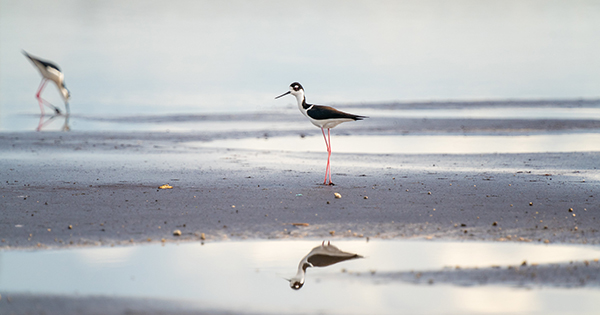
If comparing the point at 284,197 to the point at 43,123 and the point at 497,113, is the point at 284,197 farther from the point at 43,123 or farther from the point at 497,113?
the point at 497,113

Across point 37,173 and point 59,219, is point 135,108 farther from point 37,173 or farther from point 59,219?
point 59,219

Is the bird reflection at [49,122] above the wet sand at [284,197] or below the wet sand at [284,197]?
above

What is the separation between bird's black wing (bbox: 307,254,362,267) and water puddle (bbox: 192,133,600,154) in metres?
8.61

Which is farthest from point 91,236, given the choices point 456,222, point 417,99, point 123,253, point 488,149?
point 417,99

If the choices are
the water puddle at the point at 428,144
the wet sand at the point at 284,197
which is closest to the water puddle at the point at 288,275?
the wet sand at the point at 284,197

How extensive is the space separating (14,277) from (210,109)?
64.7 ft

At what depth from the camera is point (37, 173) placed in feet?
34.9

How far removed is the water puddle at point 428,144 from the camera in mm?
14766

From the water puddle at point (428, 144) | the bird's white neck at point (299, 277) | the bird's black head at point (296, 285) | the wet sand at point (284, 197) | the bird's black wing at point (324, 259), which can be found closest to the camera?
the bird's black head at point (296, 285)

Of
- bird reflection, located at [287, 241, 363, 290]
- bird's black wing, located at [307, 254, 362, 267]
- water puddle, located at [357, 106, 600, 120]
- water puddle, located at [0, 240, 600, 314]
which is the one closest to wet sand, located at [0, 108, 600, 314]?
water puddle, located at [0, 240, 600, 314]

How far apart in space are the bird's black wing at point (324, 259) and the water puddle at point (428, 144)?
8605 mm

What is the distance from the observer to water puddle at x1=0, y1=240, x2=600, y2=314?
15.7 ft

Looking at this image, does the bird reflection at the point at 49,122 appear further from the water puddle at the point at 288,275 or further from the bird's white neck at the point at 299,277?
the bird's white neck at the point at 299,277

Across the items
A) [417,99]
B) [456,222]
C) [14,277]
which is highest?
[417,99]
